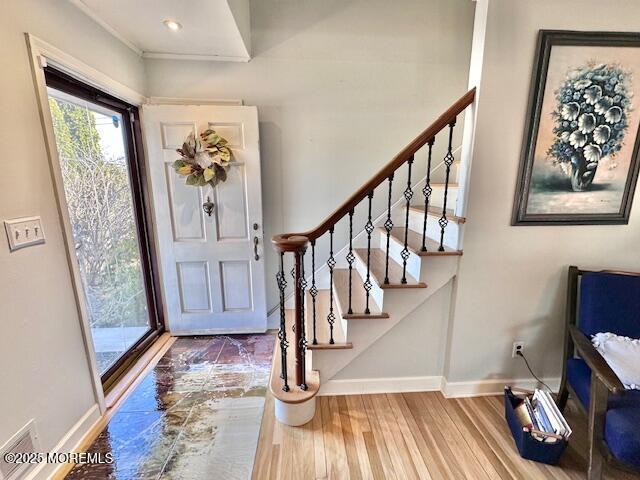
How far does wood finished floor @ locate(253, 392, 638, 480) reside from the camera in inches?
54.6

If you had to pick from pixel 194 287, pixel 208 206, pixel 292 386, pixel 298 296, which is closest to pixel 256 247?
pixel 208 206

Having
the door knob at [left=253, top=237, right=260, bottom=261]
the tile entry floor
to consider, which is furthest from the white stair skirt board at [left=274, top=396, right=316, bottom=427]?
the door knob at [left=253, top=237, right=260, bottom=261]

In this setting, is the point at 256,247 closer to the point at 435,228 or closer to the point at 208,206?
the point at 208,206

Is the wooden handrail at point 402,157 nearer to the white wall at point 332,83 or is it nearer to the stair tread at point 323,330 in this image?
the stair tread at point 323,330

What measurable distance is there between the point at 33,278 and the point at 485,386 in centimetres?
261

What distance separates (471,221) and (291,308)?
174 centimetres

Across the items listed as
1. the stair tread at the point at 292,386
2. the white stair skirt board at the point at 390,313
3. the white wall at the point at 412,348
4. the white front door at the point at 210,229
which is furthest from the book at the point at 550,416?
the white front door at the point at 210,229

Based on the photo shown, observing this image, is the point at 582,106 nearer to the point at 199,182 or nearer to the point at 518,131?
the point at 518,131

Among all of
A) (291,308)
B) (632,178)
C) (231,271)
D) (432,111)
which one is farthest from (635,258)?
(231,271)

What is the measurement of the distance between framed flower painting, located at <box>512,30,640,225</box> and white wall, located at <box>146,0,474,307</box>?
42.3 inches

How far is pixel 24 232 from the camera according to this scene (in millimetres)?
1221

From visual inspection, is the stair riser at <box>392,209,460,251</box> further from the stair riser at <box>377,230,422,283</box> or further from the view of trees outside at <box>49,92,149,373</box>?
the view of trees outside at <box>49,92,149,373</box>

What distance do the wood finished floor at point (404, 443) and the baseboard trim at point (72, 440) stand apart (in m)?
0.95

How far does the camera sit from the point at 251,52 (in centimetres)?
231
